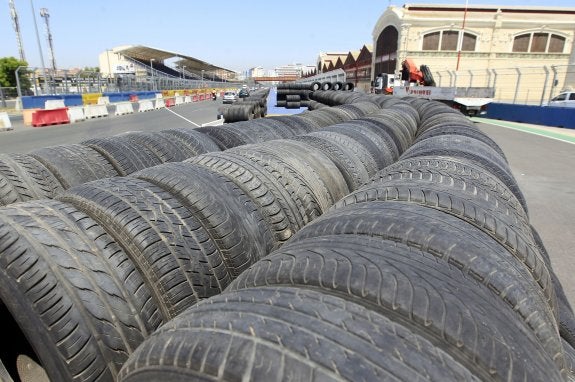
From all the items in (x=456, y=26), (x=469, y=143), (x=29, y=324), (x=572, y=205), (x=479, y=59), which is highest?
(x=456, y=26)

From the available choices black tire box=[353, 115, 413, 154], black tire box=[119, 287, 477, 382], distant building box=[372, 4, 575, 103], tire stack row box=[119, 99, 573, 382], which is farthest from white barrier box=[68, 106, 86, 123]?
distant building box=[372, 4, 575, 103]

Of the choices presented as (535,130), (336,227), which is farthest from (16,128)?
(535,130)

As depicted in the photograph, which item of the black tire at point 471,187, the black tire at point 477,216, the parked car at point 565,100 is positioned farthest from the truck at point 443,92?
the black tire at point 477,216

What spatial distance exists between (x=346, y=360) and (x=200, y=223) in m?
1.57

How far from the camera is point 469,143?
168 inches

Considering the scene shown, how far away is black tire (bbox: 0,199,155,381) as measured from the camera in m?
1.79

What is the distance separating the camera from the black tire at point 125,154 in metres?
4.17

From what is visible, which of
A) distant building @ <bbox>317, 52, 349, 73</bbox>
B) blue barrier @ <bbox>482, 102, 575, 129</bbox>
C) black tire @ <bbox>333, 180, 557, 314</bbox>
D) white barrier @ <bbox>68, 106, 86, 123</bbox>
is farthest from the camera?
distant building @ <bbox>317, 52, 349, 73</bbox>

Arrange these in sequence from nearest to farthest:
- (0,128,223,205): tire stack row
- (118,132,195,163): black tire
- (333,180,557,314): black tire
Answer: (333,180,557,314): black tire < (0,128,223,205): tire stack row < (118,132,195,163): black tire

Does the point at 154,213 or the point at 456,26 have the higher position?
the point at 456,26

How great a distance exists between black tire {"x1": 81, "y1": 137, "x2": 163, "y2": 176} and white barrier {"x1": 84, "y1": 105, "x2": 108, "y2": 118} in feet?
67.3

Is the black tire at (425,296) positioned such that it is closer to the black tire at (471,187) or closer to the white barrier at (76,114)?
the black tire at (471,187)

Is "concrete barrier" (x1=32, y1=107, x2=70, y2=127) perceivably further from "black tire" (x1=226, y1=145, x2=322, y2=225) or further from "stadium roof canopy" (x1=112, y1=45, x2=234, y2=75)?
"stadium roof canopy" (x1=112, y1=45, x2=234, y2=75)

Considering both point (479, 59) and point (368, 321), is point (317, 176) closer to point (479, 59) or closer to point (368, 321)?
point (368, 321)
